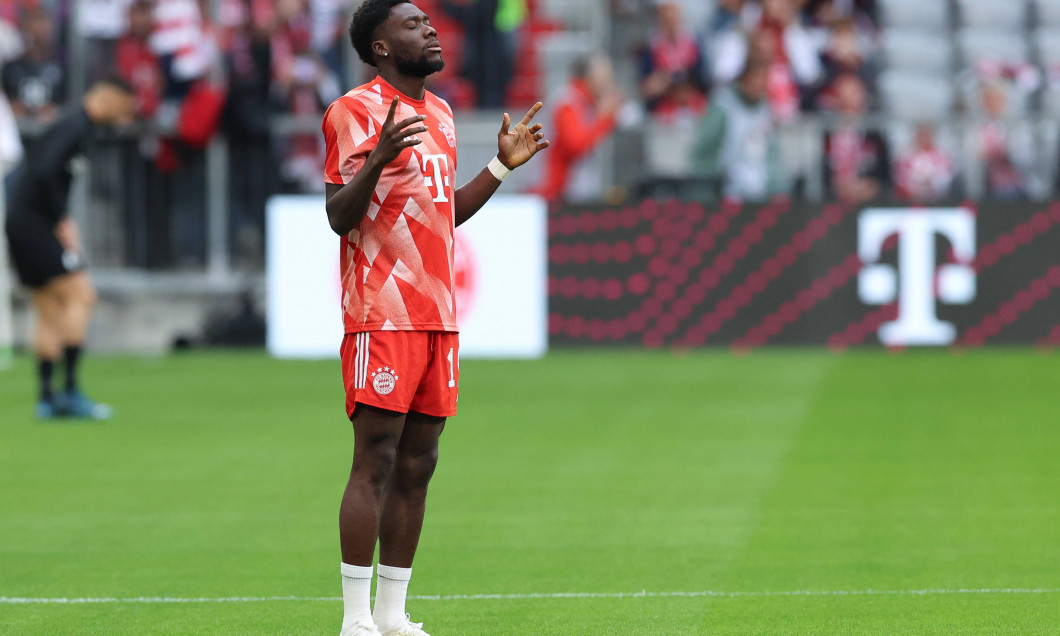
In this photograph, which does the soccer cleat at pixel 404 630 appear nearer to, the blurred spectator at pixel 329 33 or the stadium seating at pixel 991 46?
the blurred spectator at pixel 329 33

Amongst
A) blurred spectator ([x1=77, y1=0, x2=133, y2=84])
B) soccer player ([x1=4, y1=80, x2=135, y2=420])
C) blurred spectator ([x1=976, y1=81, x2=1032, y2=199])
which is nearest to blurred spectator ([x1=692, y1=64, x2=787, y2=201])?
blurred spectator ([x1=976, y1=81, x2=1032, y2=199])

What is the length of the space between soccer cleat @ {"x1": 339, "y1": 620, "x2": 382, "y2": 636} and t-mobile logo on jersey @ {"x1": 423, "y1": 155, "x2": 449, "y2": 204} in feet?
4.36

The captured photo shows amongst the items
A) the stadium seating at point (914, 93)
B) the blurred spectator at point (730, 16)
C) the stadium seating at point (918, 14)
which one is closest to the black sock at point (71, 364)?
the blurred spectator at point (730, 16)

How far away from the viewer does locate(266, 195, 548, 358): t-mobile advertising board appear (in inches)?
707

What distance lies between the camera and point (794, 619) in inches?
234

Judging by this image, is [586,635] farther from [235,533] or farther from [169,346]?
[169,346]

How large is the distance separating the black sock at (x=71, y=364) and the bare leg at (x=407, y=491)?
25.8 feet

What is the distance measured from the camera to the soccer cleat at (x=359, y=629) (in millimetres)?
5266

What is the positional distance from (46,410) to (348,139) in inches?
328

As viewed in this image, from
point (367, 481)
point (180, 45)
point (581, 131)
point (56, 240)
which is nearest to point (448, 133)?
point (367, 481)

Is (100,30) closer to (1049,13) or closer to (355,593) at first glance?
(1049,13)

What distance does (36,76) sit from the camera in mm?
19609

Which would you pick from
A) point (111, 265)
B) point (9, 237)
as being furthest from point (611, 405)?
point (111, 265)

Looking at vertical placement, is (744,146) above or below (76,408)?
above
